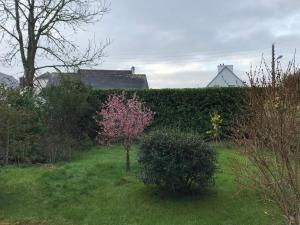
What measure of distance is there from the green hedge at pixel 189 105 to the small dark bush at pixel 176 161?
30.9ft

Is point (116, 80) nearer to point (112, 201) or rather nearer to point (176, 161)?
point (112, 201)

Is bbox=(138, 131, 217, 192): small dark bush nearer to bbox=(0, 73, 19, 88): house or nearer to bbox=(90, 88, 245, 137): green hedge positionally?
bbox=(0, 73, 19, 88): house

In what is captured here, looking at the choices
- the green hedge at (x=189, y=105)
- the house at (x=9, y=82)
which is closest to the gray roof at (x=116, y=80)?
the house at (x=9, y=82)

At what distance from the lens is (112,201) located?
1031 centimetres

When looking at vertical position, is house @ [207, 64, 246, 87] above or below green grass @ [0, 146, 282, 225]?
above

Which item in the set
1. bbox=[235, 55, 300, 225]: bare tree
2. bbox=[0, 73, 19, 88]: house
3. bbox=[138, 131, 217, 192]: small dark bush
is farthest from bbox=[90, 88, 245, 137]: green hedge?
bbox=[235, 55, 300, 225]: bare tree

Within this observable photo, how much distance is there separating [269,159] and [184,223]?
3.22m

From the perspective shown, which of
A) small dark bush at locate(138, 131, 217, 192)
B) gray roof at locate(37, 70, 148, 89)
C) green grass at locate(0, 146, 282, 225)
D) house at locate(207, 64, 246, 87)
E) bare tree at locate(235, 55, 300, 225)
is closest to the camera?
bare tree at locate(235, 55, 300, 225)

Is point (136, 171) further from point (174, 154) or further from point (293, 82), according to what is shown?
point (293, 82)

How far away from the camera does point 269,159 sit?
6.27 metres

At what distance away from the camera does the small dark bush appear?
9698 mm

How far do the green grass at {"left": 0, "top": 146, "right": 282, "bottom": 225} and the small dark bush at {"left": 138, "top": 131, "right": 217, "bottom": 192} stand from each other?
379mm

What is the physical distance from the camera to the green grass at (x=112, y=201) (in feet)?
30.5

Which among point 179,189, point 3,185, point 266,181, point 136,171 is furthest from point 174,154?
point 3,185
